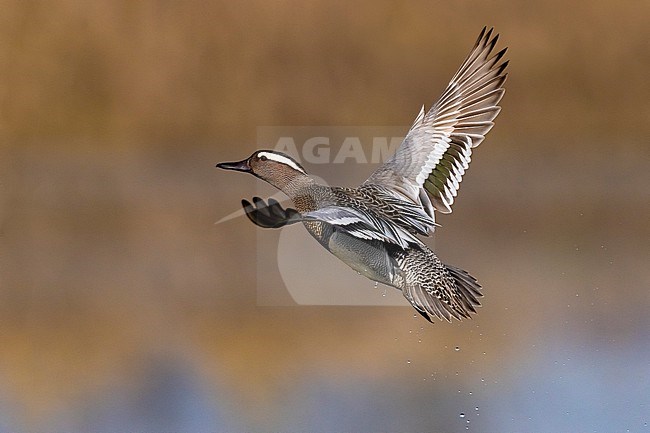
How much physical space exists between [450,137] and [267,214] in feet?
1.66

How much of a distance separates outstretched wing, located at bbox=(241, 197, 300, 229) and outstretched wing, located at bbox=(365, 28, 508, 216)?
377 mm

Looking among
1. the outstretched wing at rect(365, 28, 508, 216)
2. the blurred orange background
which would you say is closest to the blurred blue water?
the blurred orange background

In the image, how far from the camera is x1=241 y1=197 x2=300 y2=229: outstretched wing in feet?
3.20

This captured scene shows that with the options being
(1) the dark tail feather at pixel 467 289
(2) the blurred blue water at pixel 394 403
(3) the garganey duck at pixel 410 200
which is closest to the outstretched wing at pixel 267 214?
(3) the garganey duck at pixel 410 200

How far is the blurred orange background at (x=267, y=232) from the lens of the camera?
83.2 inches

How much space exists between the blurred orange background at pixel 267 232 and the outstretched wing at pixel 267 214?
1136mm

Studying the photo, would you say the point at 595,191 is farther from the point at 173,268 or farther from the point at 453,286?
the point at 453,286

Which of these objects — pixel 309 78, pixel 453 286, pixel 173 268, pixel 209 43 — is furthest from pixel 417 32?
pixel 453 286

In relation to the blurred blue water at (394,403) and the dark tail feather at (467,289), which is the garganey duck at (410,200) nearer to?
the dark tail feather at (467,289)

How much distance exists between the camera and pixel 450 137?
4.59 feet

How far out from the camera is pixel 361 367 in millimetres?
2146

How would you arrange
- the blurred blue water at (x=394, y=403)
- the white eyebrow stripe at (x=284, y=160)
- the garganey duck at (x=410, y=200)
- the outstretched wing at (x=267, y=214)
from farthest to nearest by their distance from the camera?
1. the blurred blue water at (x=394, y=403)
2. the white eyebrow stripe at (x=284, y=160)
3. the garganey duck at (x=410, y=200)
4. the outstretched wing at (x=267, y=214)

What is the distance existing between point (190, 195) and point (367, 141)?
503 mm

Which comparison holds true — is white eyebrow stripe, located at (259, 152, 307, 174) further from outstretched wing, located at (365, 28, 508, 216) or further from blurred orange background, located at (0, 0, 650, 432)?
blurred orange background, located at (0, 0, 650, 432)
